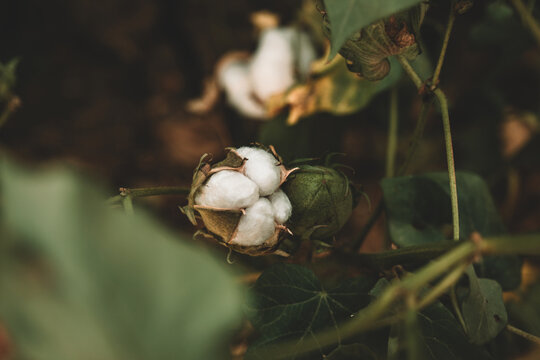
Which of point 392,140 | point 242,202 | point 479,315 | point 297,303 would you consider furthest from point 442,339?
point 392,140

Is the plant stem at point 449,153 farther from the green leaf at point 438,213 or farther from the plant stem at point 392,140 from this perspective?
the plant stem at point 392,140

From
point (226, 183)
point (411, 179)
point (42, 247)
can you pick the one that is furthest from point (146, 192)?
point (411, 179)

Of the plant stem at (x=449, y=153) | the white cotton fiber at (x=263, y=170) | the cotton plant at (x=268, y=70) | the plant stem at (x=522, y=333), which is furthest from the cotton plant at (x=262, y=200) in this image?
the cotton plant at (x=268, y=70)

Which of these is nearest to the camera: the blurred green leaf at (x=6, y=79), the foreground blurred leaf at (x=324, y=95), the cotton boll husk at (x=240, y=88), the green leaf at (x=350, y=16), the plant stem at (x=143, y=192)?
the green leaf at (x=350, y=16)

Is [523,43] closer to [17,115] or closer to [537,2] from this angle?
[537,2]

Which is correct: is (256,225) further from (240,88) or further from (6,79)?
(240,88)

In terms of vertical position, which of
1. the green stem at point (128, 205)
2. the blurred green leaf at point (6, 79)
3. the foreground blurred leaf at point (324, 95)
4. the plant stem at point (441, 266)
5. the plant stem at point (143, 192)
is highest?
the blurred green leaf at point (6, 79)
